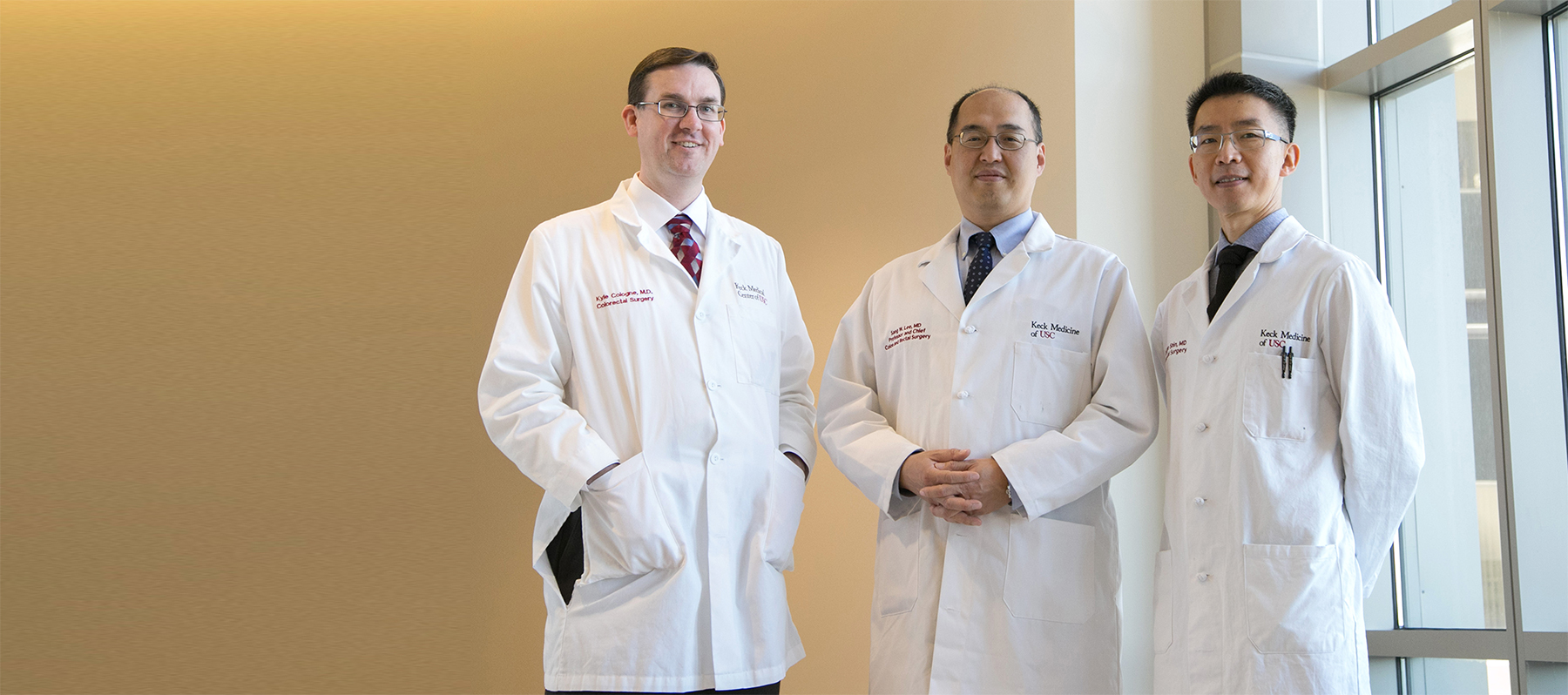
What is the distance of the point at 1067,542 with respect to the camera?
6.73 feet

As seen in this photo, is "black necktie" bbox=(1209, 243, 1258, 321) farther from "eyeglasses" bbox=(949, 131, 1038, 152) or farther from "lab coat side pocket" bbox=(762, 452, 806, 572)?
"lab coat side pocket" bbox=(762, 452, 806, 572)

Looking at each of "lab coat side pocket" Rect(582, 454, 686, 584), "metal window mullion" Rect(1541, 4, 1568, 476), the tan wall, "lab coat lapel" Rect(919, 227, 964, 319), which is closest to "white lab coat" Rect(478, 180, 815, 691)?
"lab coat side pocket" Rect(582, 454, 686, 584)

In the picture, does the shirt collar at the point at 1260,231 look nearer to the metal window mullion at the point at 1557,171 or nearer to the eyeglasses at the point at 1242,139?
the eyeglasses at the point at 1242,139

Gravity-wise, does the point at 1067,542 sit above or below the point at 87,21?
below

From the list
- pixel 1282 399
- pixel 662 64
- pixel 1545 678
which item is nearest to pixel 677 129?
pixel 662 64

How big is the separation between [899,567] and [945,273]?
25.5 inches

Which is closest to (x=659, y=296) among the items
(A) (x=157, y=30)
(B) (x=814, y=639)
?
(B) (x=814, y=639)

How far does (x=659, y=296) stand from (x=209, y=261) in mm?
2376

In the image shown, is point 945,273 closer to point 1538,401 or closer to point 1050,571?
point 1050,571

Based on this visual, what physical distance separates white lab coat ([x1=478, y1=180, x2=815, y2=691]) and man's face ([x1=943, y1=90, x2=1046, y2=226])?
21.4 inches

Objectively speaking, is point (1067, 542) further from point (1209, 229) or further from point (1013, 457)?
point (1209, 229)

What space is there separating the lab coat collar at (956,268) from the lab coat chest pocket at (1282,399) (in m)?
0.52

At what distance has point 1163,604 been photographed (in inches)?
81.0

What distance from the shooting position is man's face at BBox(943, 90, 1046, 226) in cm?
224
